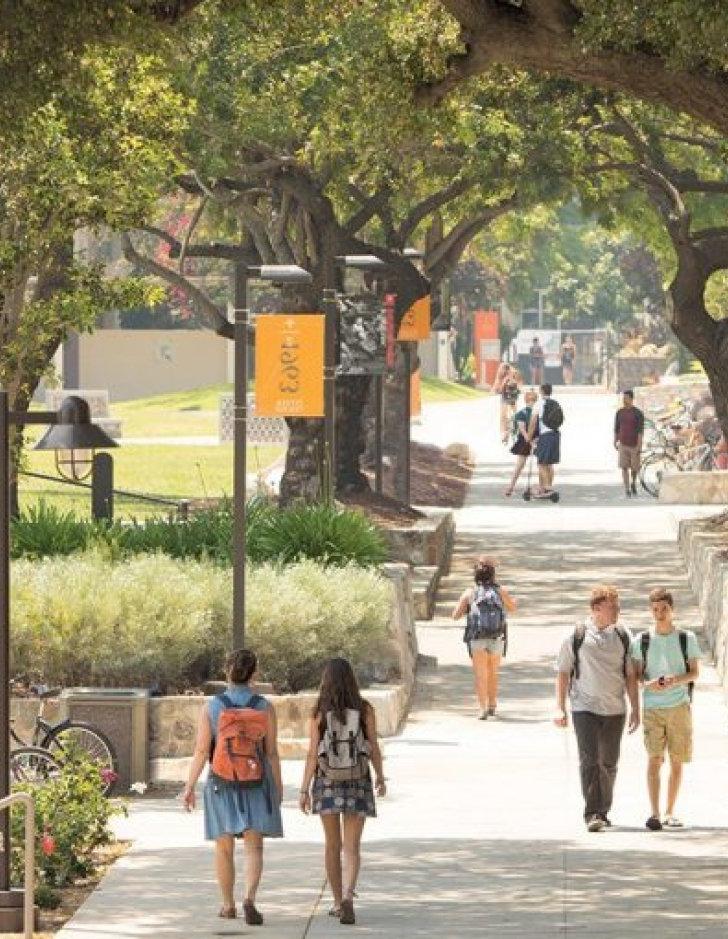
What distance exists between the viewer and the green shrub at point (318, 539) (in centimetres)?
2612

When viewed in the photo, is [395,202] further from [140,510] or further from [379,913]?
[379,913]

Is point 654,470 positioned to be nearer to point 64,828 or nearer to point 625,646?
point 625,646

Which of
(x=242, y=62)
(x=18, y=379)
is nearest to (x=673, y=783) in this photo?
(x=18, y=379)

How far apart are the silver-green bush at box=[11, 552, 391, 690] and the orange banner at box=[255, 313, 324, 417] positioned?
9.87 ft

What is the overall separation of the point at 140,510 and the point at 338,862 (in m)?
29.6

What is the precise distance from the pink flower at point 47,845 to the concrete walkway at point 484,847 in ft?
1.18

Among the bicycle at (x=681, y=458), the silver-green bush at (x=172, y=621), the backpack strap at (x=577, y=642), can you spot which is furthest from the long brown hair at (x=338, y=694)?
the bicycle at (x=681, y=458)

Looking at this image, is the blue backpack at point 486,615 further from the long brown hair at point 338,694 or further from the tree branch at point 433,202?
the tree branch at point 433,202

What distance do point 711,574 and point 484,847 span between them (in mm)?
11842

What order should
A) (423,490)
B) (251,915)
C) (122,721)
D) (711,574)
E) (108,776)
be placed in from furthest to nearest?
(423,490), (711,574), (122,721), (108,776), (251,915)

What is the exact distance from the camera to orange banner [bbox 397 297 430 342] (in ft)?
131

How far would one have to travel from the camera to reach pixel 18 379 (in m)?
27.2

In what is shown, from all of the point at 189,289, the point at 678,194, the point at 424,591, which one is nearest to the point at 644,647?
the point at 424,591

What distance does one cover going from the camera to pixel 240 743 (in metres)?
14.7
